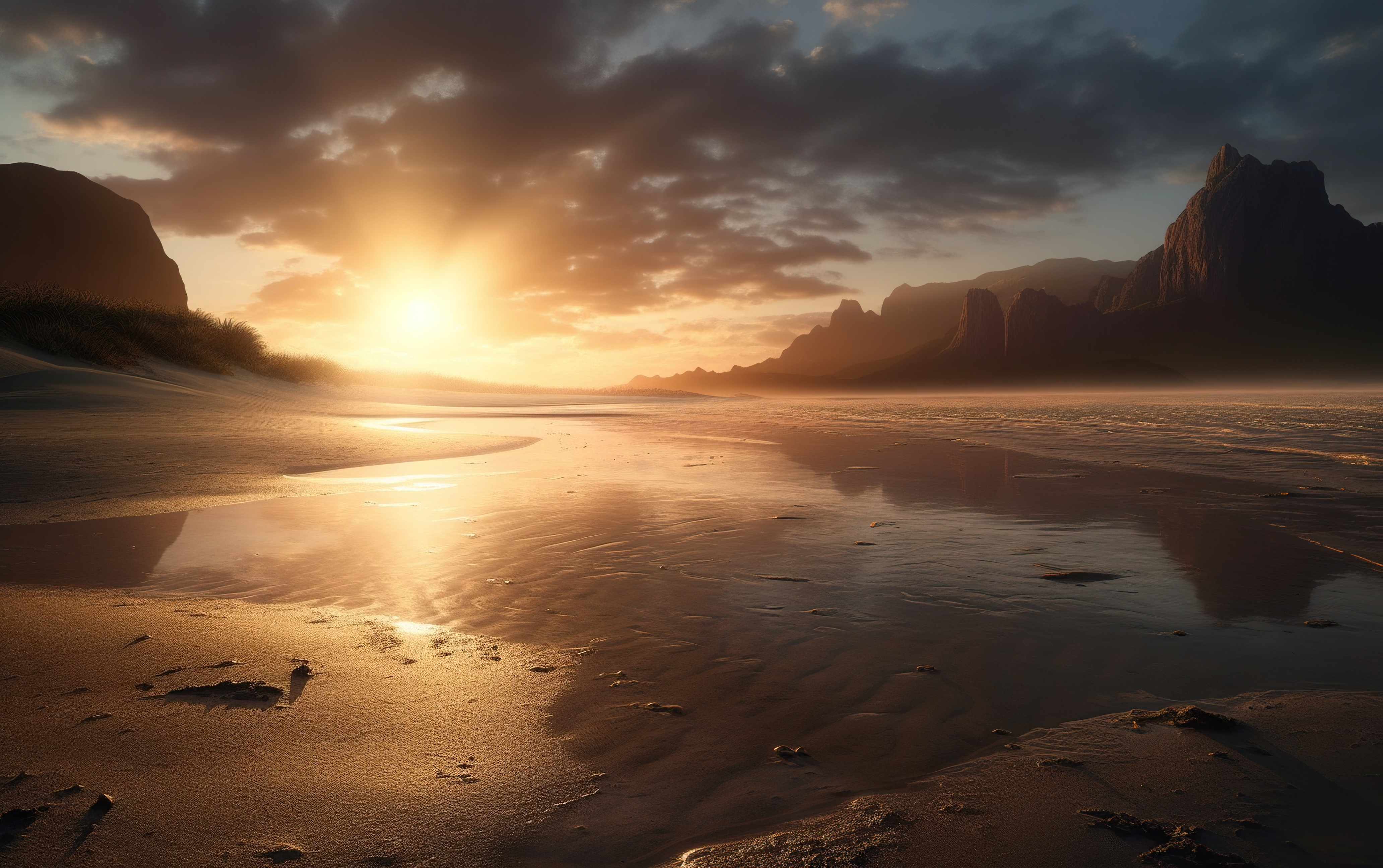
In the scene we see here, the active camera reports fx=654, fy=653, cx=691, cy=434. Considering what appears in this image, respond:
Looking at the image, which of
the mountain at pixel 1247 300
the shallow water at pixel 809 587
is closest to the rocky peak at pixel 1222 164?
the mountain at pixel 1247 300

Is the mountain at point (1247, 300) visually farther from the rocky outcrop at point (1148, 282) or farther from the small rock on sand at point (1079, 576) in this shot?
the small rock on sand at point (1079, 576)

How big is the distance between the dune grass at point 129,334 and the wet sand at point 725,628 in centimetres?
1287

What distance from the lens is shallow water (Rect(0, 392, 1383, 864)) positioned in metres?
2.71

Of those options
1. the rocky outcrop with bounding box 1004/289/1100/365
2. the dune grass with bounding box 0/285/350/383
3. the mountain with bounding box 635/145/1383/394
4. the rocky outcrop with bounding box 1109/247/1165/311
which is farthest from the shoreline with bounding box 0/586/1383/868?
the rocky outcrop with bounding box 1109/247/1165/311

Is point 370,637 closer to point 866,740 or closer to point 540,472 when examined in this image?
point 866,740

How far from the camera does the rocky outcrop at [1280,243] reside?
16512cm

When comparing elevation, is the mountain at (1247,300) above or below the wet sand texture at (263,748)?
above

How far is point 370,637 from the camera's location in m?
3.77

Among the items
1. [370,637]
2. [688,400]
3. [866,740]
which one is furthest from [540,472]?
[688,400]

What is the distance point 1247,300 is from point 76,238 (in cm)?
22168

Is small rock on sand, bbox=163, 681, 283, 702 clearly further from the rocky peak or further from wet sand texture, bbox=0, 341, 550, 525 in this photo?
the rocky peak

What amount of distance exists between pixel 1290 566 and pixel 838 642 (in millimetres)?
4202

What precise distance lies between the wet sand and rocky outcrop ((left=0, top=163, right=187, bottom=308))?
48534 millimetres

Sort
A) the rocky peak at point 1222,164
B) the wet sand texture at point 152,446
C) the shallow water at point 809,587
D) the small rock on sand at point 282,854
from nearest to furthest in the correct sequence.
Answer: the small rock on sand at point 282,854 → the shallow water at point 809,587 → the wet sand texture at point 152,446 → the rocky peak at point 1222,164
